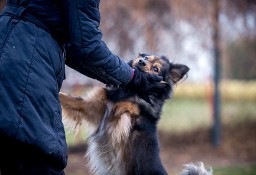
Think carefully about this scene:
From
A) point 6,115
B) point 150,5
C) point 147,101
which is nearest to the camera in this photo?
point 6,115

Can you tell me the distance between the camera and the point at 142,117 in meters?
4.69

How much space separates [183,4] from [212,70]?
5.28 feet

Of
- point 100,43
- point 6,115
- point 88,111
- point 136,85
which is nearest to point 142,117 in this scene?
point 88,111

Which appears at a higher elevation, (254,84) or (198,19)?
(198,19)

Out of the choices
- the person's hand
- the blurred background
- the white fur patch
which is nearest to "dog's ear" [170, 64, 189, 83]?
the white fur patch

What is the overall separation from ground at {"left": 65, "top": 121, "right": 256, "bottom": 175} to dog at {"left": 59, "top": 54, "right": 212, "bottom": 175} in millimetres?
4621

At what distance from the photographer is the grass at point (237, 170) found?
8.23m

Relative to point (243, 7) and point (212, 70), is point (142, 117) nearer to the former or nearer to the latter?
point (212, 70)

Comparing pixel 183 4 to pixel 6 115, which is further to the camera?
pixel 183 4

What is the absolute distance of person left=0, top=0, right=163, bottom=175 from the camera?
2.64m

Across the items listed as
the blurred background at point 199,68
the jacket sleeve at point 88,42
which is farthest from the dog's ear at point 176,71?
the blurred background at point 199,68

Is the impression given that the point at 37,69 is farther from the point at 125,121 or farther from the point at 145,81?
the point at 125,121

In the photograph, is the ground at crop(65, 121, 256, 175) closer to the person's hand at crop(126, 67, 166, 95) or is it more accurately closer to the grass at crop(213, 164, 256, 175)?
the grass at crop(213, 164, 256, 175)

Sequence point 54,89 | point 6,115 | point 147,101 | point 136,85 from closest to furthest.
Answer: point 6,115, point 54,89, point 136,85, point 147,101
